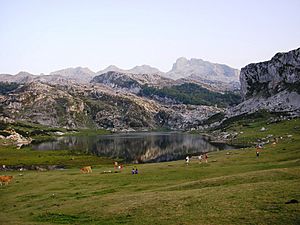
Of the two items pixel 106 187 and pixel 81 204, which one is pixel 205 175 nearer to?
pixel 106 187

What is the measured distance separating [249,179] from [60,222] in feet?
85.5

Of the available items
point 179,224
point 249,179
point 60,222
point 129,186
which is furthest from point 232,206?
point 129,186

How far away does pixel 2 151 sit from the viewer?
17950 centimetres

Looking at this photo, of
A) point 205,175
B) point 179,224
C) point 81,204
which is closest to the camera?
point 179,224

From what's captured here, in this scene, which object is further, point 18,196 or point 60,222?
point 18,196

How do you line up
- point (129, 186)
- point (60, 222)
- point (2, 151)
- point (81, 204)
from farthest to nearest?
point (2, 151), point (129, 186), point (81, 204), point (60, 222)

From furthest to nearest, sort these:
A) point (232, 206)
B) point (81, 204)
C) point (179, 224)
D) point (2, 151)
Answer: point (2, 151), point (81, 204), point (232, 206), point (179, 224)

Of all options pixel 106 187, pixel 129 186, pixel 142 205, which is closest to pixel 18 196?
pixel 106 187

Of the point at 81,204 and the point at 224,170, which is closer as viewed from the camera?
the point at 81,204

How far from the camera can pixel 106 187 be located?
60.2 m

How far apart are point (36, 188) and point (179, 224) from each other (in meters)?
44.8

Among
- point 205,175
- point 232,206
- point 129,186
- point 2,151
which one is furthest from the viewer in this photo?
point 2,151

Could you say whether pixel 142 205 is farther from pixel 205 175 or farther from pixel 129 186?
pixel 205 175

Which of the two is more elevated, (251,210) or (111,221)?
(251,210)
